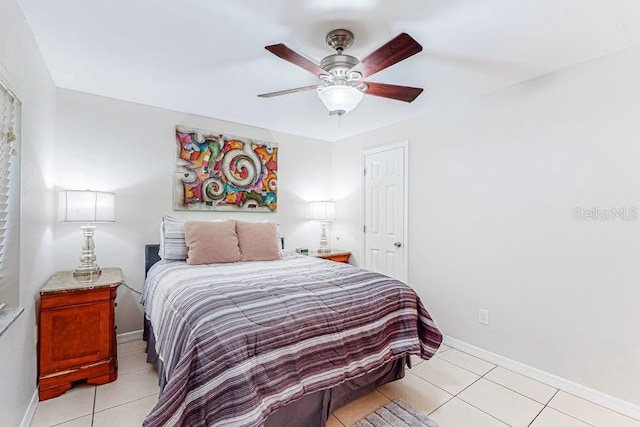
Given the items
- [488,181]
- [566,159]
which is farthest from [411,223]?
[566,159]

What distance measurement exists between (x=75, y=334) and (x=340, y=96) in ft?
7.98

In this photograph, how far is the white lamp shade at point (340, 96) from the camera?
1.90 metres

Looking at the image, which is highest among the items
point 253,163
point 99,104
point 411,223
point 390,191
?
point 99,104

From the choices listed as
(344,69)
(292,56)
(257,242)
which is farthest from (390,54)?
(257,242)

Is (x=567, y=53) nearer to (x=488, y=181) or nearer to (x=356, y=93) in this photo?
(x=488, y=181)

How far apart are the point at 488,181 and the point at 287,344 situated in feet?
7.43

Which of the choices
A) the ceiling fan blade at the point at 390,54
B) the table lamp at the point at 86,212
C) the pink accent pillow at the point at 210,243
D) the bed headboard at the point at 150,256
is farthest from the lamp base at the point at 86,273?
the ceiling fan blade at the point at 390,54

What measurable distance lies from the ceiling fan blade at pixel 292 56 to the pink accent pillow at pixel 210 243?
1649 mm

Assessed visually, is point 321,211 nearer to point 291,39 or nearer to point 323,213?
point 323,213

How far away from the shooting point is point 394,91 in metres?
2.14

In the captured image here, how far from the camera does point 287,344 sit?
1547 mm

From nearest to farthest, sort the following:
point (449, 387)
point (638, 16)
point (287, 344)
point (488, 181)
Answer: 1. point (287, 344)
2. point (638, 16)
3. point (449, 387)
4. point (488, 181)

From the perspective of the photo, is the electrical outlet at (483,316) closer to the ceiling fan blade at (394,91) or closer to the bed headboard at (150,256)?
the ceiling fan blade at (394,91)

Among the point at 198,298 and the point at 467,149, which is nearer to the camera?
the point at 198,298
